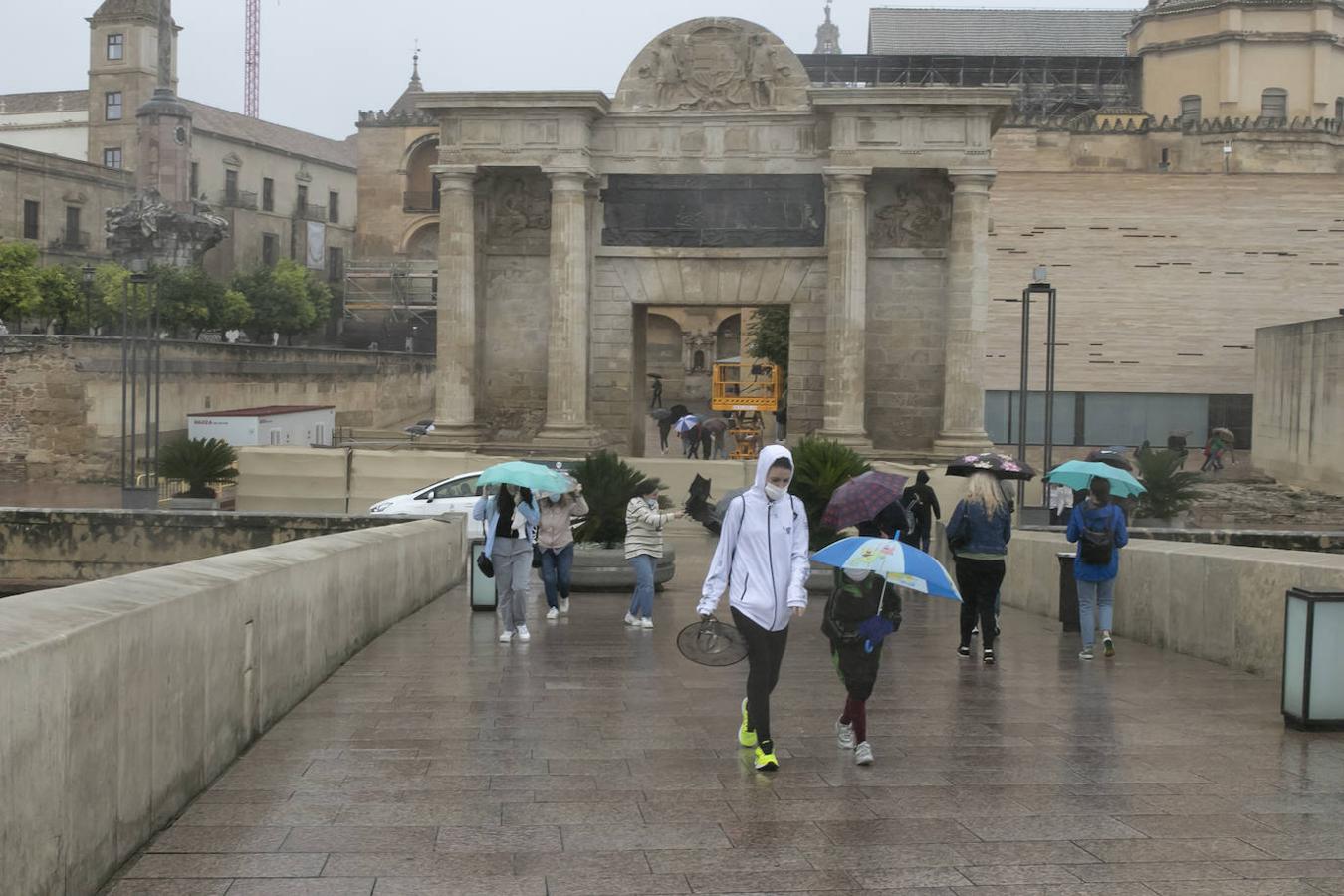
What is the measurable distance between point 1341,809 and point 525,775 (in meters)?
3.91

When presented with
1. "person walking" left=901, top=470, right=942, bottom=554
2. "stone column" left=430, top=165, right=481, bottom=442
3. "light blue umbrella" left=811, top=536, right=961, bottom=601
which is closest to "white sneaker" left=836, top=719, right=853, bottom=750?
"light blue umbrella" left=811, top=536, right=961, bottom=601

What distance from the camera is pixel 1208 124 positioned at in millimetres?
70312

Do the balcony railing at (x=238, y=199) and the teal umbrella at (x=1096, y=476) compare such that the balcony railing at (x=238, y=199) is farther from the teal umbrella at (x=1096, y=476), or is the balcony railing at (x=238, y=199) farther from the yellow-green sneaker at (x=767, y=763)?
the yellow-green sneaker at (x=767, y=763)

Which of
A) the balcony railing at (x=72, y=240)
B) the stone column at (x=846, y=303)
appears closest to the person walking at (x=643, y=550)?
the stone column at (x=846, y=303)

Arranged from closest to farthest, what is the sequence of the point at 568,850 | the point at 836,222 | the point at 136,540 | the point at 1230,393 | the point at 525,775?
the point at 568,850 < the point at 525,775 < the point at 136,540 < the point at 836,222 < the point at 1230,393

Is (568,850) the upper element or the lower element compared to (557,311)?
lower

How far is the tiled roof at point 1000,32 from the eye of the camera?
78.7m

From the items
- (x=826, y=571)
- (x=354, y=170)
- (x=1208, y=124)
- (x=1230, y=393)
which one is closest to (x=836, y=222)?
(x=826, y=571)

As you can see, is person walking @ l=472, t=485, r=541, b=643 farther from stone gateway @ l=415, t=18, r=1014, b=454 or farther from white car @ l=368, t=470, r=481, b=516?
stone gateway @ l=415, t=18, r=1014, b=454

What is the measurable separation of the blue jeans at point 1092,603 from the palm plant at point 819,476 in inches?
262

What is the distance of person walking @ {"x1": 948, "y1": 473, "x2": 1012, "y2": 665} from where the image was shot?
12617 millimetres

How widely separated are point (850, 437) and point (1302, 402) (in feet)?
60.6

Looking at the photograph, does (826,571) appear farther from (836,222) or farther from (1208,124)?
(1208,124)

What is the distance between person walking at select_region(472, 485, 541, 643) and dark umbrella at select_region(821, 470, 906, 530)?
4.10 metres
